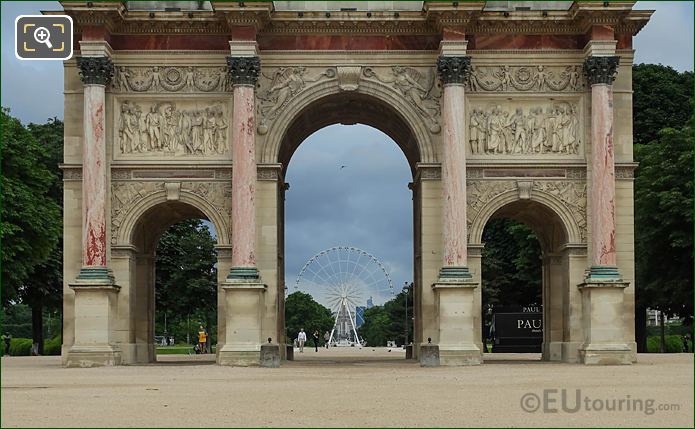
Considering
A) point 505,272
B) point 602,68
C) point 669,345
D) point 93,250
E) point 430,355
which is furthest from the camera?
point 505,272

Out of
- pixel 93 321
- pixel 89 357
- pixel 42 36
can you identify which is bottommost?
pixel 89 357

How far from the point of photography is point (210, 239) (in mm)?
84250

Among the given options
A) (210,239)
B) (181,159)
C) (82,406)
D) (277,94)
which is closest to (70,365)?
(181,159)

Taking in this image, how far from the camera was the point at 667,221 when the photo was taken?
58.9m

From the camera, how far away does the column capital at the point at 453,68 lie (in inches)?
1791

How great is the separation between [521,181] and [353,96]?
23.0ft

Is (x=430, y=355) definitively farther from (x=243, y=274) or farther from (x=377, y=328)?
(x=377, y=328)

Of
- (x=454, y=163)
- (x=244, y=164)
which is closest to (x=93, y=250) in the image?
(x=244, y=164)

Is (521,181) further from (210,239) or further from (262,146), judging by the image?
(210,239)

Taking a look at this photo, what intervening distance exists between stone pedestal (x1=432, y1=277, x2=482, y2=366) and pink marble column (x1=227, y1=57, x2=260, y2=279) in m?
6.73

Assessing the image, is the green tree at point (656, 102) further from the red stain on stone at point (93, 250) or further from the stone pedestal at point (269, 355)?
the red stain on stone at point (93, 250)

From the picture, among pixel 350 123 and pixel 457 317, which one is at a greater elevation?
pixel 350 123

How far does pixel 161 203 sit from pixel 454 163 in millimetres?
10819

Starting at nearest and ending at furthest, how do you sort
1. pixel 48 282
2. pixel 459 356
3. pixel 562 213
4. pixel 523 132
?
pixel 459 356 < pixel 562 213 < pixel 523 132 < pixel 48 282
